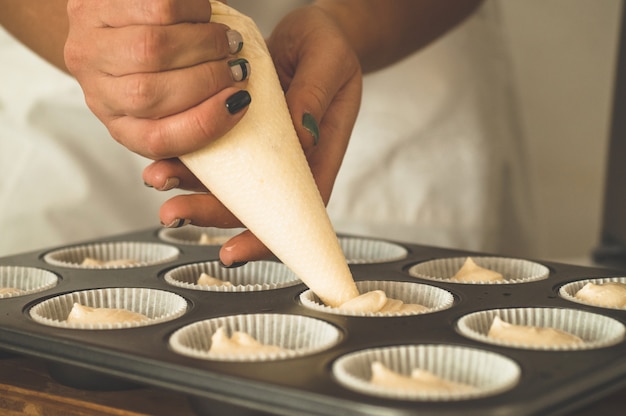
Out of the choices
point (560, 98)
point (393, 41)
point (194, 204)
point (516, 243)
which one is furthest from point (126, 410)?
point (560, 98)

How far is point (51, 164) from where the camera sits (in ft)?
7.65

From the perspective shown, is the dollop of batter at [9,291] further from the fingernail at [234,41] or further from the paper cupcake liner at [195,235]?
the fingernail at [234,41]

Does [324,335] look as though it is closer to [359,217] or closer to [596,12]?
[359,217]

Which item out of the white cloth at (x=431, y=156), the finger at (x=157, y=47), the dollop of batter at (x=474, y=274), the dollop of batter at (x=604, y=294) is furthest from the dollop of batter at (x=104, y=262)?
the dollop of batter at (x=604, y=294)

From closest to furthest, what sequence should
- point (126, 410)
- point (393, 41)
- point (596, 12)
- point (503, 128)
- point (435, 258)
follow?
point (126, 410) < point (435, 258) < point (393, 41) < point (503, 128) < point (596, 12)

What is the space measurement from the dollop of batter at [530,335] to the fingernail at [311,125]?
41cm

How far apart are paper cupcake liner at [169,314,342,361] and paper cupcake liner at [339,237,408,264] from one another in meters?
0.52

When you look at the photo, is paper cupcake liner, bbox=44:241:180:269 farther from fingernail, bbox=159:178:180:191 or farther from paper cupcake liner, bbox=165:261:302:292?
fingernail, bbox=159:178:180:191

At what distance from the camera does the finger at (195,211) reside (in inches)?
57.2

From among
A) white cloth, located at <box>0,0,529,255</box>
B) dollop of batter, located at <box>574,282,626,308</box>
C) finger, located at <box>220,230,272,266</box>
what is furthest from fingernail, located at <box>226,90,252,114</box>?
white cloth, located at <box>0,0,529,255</box>

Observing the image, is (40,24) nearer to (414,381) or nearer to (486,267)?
(486,267)

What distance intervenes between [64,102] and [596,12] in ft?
7.10

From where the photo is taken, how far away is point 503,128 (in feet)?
8.50

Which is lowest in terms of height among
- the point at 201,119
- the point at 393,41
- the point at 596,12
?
the point at 201,119
